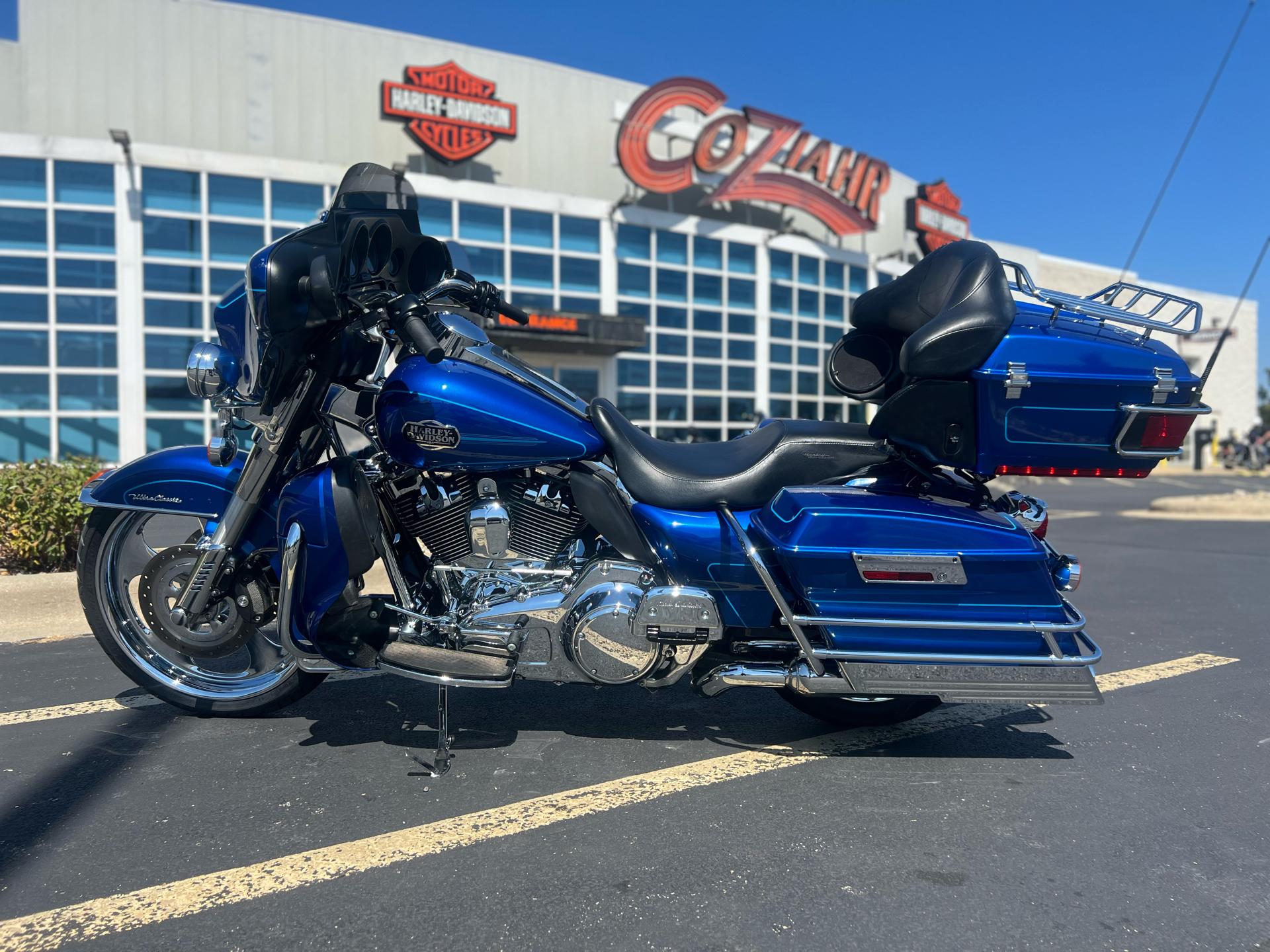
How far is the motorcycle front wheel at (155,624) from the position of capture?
3.07 metres

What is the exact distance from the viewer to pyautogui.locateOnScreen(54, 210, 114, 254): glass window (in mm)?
13000

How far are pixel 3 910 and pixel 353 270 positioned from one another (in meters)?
1.92

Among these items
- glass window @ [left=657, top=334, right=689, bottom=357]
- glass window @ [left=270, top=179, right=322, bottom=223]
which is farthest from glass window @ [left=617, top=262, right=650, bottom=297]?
glass window @ [left=270, top=179, right=322, bottom=223]

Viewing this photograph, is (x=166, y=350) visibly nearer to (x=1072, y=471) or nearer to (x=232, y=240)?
(x=232, y=240)

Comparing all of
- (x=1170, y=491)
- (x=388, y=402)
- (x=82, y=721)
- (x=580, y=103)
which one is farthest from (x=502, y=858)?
(x=1170, y=491)

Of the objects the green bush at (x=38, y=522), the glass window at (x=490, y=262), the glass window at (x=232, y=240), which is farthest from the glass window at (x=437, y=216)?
the green bush at (x=38, y=522)

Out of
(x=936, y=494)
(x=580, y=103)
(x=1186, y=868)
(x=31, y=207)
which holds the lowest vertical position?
(x=1186, y=868)

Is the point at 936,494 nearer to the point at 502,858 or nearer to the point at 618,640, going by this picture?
the point at 618,640

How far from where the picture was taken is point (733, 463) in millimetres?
2734

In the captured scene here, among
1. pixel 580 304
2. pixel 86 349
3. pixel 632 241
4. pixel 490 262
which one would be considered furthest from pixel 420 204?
pixel 86 349

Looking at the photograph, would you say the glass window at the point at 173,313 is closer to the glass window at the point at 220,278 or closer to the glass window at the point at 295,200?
the glass window at the point at 220,278

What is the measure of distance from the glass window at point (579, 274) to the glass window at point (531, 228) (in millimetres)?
523

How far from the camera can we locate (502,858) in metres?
2.16

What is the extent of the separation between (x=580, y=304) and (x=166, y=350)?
24.4ft
